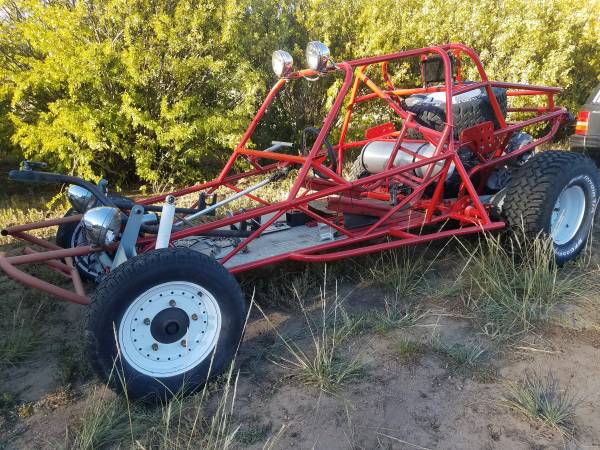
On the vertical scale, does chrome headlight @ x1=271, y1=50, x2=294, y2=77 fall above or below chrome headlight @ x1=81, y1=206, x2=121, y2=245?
above

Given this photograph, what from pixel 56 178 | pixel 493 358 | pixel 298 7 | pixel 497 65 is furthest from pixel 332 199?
pixel 497 65

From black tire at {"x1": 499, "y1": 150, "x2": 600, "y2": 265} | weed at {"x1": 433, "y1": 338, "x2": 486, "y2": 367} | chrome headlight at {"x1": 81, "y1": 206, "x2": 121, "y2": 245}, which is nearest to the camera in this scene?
chrome headlight at {"x1": 81, "y1": 206, "x2": 121, "y2": 245}

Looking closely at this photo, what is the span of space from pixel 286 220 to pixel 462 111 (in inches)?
68.6

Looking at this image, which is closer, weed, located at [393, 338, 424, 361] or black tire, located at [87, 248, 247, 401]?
black tire, located at [87, 248, 247, 401]

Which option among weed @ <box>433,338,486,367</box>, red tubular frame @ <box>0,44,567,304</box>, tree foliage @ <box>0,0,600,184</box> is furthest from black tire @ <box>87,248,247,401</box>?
tree foliage @ <box>0,0,600,184</box>

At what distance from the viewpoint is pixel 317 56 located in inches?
123

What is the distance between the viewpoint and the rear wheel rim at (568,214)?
12.0 feet

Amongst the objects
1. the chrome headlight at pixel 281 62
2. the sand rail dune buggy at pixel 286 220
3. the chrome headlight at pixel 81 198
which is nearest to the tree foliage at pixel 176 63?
the sand rail dune buggy at pixel 286 220

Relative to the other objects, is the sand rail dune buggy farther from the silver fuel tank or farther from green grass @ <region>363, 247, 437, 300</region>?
green grass @ <region>363, 247, 437, 300</region>

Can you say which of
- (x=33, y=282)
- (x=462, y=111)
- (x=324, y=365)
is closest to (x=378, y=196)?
(x=462, y=111)

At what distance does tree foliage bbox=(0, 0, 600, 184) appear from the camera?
5547mm

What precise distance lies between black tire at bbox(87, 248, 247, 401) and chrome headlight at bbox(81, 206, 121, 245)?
281mm

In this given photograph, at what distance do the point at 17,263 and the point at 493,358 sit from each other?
2.48 metres

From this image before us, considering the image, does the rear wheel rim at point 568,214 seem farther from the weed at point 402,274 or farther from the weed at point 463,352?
the weed at point 463,352
